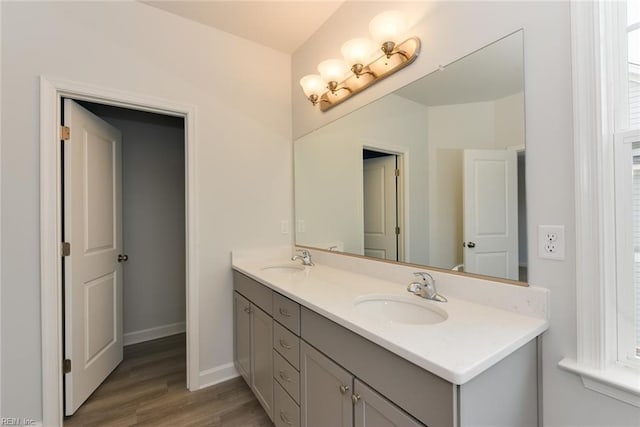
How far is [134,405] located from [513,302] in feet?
7.34

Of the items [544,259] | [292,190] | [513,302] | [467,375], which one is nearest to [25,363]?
[292,190]

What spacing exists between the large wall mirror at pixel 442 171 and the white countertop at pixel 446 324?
13 centimetres

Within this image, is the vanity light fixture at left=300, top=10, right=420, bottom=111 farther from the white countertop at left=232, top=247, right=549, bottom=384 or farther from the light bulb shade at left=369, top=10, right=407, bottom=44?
the white countertop at left=232, top=247, right=549, bottom=384

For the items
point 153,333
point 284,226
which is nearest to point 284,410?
point 284,226

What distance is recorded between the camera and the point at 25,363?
149 centimetres

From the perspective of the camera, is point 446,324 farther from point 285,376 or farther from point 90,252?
point 90,252

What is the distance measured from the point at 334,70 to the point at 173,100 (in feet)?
3.64

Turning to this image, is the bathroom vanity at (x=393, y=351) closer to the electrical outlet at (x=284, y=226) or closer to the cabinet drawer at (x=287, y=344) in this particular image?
the cabinet drawer at (x=287, y=344)

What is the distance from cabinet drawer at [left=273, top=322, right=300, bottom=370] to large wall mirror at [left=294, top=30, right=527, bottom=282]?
2.17 ft

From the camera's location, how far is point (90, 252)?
191 cm

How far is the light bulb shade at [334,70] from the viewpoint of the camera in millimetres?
1796

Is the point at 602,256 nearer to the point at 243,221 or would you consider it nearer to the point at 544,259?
the point at 544,259

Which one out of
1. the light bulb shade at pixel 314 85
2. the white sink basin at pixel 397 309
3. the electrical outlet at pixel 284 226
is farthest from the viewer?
the electrical outlet at pixel 284 226

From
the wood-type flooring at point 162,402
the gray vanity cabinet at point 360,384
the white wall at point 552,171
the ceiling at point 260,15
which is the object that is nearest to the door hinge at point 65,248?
the wood-type flooring at point 162,402
